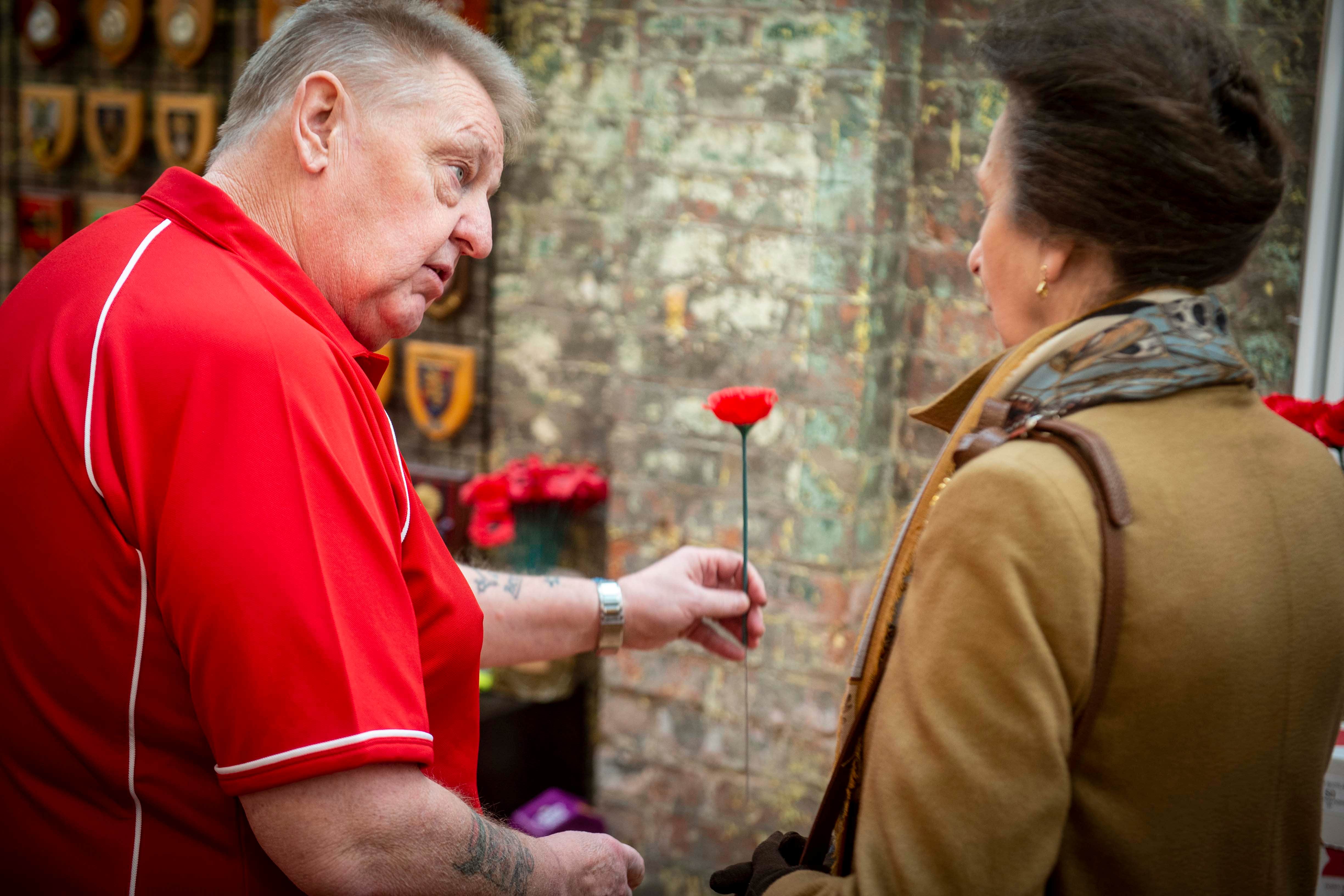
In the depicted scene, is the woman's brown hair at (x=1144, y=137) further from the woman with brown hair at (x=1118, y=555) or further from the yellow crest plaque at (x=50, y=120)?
the yellow crest plaque at (x=50, y=120)

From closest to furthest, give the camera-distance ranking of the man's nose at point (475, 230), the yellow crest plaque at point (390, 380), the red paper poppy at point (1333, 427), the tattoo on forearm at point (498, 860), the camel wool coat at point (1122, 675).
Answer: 1. the camel wool coat at point (1122, 675)
2. the tattoo on forearm at point (498, 860)
3. the man's nose at point (475, 230)
4. the red paper poppy at point (1333, 427)
5. the yellow crest plaque at point (390, 380)

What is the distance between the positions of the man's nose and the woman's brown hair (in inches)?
25.4

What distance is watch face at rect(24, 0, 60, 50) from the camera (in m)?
3.67

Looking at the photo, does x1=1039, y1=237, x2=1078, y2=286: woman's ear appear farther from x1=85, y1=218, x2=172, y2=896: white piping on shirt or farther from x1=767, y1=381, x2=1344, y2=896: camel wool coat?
x1=85, y1=218, x2=172, y2=896: white piping on shirt

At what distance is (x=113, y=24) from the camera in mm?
3592

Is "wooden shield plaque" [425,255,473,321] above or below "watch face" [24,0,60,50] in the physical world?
below

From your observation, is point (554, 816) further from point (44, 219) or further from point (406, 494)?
point (44, 219)

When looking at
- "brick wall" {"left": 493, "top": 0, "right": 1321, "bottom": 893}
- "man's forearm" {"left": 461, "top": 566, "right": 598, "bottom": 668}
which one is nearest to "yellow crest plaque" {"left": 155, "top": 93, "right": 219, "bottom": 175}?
"brick wall" {"left": 493, "top": 0, "right": 1321, "bottom": 893}

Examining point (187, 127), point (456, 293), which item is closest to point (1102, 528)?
point (456, 293)

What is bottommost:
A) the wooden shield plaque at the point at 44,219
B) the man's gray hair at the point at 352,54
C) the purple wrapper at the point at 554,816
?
the purple wrapper at the point at 554,816

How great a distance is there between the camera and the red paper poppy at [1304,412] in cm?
169

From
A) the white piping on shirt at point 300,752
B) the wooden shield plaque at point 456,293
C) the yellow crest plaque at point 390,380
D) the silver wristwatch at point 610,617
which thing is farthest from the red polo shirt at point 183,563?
the yellow crest plaque at point 390,380

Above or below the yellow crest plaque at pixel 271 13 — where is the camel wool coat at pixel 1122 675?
below

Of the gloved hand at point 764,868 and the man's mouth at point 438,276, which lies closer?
the gloved hand at point 764,868
